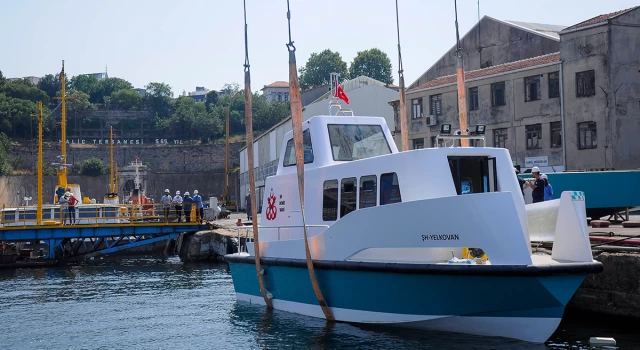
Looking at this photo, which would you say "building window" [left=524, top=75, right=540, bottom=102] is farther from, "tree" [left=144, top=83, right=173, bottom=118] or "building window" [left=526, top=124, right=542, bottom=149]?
"tree" [left=144, top=83, right=173, bottom=118]

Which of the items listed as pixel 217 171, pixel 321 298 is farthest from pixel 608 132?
pixel 217 171

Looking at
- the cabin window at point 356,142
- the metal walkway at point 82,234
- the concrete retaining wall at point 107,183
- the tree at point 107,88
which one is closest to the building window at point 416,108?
the metal walkway at point 82,234

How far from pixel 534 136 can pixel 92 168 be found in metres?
59.3

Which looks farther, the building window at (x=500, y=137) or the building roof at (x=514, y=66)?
the building window at (x=500, y=137)

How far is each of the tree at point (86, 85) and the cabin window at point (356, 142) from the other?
120 metres

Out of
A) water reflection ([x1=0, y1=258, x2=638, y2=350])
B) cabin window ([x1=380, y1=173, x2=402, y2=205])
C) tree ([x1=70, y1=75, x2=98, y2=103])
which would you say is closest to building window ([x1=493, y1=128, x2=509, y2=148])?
water reflection ([x1=0, y1=258, x2=638, y2=350])

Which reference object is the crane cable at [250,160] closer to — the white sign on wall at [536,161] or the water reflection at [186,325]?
the water reflection at [186,325]

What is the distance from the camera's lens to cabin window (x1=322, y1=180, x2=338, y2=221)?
1385cm

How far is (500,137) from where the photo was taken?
3494 cm

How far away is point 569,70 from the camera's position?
31.6 meters

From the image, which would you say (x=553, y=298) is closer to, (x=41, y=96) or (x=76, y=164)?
(x=76, y=164)

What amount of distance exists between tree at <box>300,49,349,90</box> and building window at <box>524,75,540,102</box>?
78189 mm

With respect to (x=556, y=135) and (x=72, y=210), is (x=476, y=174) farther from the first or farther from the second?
(x=556, y=135)

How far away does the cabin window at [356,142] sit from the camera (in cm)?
1465
